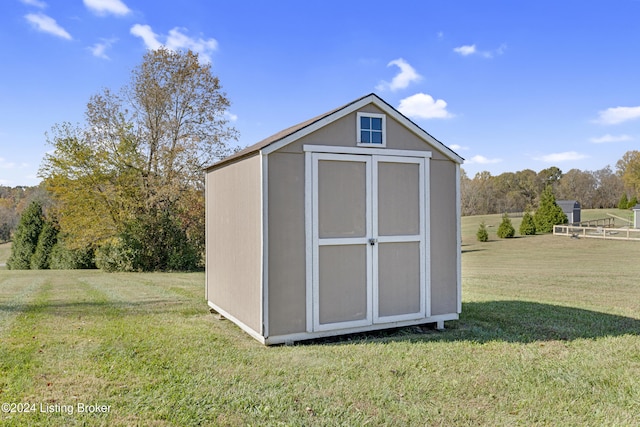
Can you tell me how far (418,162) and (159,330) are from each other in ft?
13.3

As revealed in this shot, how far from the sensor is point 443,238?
5.98 m

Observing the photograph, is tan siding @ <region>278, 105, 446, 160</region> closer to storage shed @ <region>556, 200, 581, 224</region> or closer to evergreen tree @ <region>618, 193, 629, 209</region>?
storage shed @ <region>556, 200, 581, 224</region>

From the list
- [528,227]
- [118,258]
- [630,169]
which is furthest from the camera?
[630,169]

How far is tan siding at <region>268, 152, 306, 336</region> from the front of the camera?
197 inches

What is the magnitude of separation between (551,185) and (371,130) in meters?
57.9

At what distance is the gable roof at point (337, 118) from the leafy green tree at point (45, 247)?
61.8ft

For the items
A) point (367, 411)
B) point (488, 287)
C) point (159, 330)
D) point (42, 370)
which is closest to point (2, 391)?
point (42, 370)

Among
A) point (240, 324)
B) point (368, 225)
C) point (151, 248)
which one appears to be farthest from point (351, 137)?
point (151, 248)

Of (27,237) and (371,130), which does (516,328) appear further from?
(27,237)

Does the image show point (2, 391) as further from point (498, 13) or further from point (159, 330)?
point (498, 13)

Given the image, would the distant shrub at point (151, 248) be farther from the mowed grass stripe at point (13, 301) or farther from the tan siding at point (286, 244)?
the tan siding at point (286, 244)

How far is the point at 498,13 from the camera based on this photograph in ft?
35.2

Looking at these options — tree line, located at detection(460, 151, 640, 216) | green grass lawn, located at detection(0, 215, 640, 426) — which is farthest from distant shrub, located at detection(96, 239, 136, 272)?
tree line, located at detection(460, 151, 640, 216)

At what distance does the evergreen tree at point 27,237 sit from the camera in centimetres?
2170
